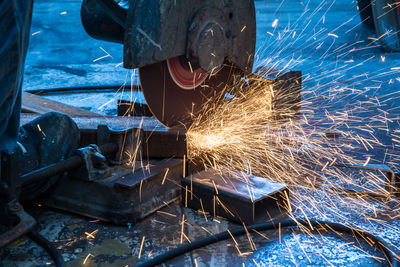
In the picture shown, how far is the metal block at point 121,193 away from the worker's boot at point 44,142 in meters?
0.12

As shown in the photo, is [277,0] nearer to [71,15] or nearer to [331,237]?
[71,15]

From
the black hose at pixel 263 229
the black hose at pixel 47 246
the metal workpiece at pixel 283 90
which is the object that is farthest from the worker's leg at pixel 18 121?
the metal workpiece at pixel 283 90

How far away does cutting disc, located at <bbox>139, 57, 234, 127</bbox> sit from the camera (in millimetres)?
2688

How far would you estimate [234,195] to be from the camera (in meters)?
2.34

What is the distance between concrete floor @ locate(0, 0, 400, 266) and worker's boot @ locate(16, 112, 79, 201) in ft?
0.50

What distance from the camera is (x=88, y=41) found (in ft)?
27.3

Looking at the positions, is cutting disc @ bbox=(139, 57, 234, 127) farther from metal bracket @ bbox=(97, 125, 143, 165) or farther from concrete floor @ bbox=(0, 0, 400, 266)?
concrete floor @ bbox=(0, 0, 400, 266)

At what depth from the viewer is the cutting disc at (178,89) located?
2.69m

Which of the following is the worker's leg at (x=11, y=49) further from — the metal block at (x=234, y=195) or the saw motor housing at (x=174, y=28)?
the metal block at (x=234, y=195)

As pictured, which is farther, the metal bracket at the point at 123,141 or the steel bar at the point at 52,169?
the metal bracket at the point at 123,141

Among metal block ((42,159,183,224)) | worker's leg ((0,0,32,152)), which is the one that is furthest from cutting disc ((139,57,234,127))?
worker's leg ((0,0,32,152))

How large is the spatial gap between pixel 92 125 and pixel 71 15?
7874 mm

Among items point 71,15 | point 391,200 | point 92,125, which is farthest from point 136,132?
point 71,15

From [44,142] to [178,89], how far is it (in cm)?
85
